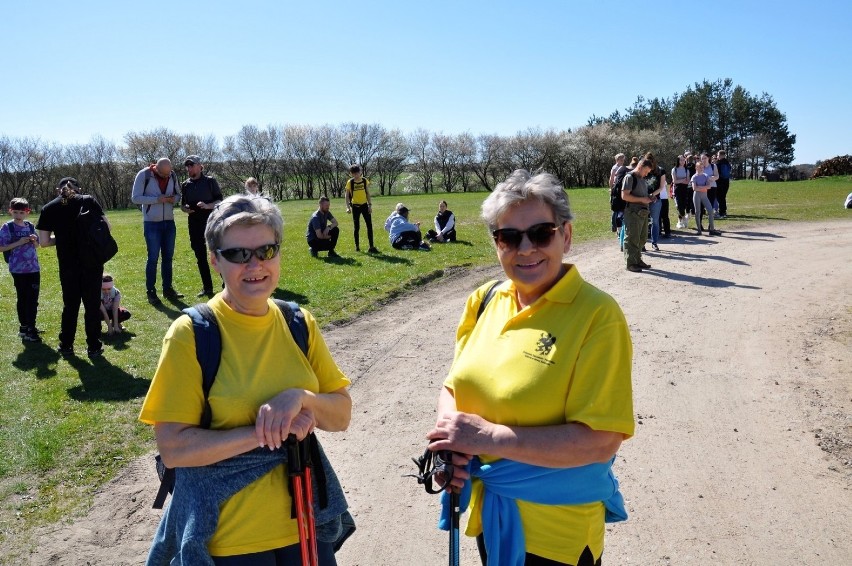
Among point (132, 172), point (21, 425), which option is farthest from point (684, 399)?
point (132, 172)

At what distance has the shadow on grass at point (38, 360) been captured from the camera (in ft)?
23.9

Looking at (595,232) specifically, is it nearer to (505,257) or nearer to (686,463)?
(686,463)

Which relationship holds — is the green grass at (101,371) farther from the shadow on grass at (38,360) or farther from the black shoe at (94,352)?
the black shoe at (94,352)

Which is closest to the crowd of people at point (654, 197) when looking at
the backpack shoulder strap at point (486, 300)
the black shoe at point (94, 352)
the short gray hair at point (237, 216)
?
the black shoe at point (94, 352)

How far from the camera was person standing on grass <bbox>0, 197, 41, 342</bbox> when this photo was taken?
26.9 ft

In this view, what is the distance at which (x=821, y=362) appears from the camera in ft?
23.0

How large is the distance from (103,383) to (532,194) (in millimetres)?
6011

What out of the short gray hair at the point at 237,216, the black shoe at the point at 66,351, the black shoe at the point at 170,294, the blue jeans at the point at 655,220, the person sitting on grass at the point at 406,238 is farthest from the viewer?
the person sitting on grass at the point at 406,238

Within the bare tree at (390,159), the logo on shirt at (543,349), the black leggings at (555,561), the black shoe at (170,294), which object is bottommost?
the black shoe at (170,294)

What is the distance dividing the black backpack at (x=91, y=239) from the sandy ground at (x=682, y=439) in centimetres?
302

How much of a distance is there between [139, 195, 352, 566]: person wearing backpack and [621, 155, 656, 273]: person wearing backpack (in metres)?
9.96

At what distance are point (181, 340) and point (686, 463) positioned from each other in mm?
4106

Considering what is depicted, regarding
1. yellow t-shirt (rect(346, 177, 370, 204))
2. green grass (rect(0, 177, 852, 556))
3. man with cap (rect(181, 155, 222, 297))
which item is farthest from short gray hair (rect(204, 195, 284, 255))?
yellow t-shirt (rect(346, 177, 370, 204))

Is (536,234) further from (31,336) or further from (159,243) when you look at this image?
(159,243)
